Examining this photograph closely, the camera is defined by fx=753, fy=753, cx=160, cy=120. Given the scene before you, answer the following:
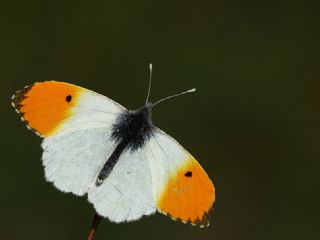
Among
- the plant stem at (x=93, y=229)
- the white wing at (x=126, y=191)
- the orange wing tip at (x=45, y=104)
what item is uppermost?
the orange wing tip at (x=45, y=104)

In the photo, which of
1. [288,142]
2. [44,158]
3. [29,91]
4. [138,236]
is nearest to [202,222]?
[44,158]

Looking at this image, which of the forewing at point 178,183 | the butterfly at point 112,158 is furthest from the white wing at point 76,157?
the forewing at point 178,183

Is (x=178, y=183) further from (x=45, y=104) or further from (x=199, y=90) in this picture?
(x=199, y=90)

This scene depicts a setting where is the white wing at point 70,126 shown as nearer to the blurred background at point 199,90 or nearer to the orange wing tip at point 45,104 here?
the orange wing tip at point 45,104

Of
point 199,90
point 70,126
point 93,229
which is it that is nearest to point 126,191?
point 70,126

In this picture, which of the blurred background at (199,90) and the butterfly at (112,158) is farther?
the blurred background at (199,90)

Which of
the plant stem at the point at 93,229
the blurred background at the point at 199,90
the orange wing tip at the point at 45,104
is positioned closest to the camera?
the plant stem at the point at 93,229

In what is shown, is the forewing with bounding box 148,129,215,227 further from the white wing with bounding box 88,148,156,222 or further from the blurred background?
the blurred background

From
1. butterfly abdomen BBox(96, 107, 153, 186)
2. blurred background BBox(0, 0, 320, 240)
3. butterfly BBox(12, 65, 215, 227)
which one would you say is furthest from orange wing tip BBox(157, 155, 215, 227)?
blurred background BBox(0, 0, 320, 240)

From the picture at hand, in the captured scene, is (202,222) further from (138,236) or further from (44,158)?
(138,236)
